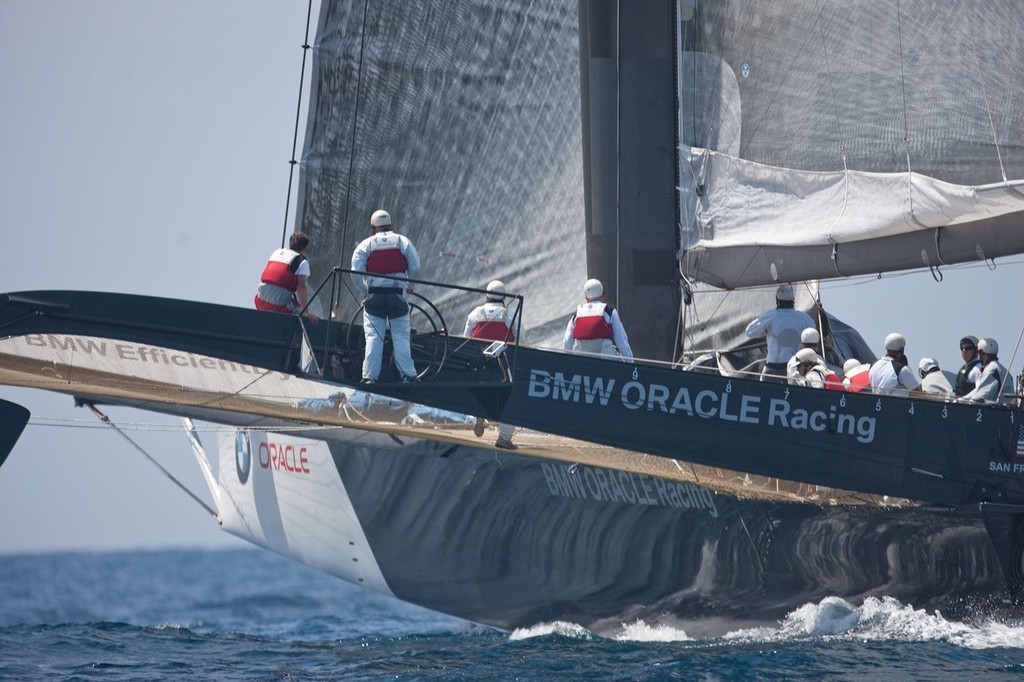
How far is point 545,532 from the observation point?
1148 centimetres

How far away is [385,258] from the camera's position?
9.41 m

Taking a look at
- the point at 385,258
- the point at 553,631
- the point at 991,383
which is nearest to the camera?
the point at 385,258

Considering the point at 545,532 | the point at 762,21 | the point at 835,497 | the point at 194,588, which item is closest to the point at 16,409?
the point at 545,532

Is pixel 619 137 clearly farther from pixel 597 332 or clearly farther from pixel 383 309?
pixel 383 309

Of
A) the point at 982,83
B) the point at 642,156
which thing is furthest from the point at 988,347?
the point at 642,156

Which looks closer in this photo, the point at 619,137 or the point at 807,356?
the point at 807,356

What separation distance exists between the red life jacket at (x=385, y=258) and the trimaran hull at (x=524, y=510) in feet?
1.78

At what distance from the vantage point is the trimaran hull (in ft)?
30.6

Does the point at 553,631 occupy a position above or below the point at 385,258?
below

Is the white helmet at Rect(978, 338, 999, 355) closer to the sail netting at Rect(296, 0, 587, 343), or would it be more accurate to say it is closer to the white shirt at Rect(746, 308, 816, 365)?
the white shirt at Rect(746, 308, 816, 365)

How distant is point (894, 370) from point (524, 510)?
314 centimetres

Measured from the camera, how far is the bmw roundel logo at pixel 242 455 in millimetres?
15117

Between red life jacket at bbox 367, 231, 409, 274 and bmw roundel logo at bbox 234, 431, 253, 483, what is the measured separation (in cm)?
614

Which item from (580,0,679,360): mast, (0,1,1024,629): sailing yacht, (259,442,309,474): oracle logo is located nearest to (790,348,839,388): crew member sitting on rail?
(0,1,1024,629): sailing yacht
